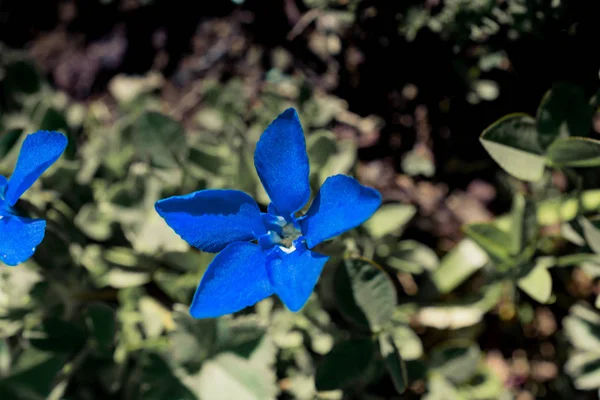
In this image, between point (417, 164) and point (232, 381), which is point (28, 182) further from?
point (417, 164)

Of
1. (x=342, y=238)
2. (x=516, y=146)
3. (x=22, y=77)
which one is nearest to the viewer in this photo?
(x=516, y=146)

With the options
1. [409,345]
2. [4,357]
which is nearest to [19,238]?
[4,357]

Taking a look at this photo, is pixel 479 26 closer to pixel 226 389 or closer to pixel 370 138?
pixel 370 138

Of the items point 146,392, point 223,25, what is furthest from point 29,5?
point 146,392

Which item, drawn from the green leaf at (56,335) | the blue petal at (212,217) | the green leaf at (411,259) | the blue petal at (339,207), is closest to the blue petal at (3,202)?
the blue petal at (212,217)

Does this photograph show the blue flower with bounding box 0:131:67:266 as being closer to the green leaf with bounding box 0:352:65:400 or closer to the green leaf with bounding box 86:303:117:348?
the green leaf with bounding box 86:303:117:348

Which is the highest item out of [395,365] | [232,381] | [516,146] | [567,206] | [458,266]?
[516,146]

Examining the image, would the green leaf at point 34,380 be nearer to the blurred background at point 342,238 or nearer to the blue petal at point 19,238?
the blurred background at point 342,238
